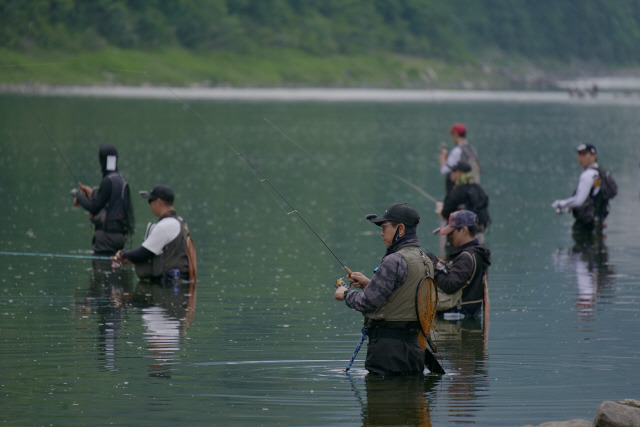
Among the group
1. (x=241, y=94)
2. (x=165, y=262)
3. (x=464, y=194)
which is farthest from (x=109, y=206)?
(x=241, y=94)

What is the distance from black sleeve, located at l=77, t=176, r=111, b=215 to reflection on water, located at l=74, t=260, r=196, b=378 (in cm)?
86

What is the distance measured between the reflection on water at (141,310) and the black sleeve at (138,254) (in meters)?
0.39

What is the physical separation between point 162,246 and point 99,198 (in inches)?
61.3

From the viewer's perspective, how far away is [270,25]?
461 ft

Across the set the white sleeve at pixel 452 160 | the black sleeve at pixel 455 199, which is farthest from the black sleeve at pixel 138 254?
the white sleeve at pixel 452 160

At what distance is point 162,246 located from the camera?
44.7ft

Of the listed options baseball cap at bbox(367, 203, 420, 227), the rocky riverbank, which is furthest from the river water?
baseball cap at bbox(367, 203, 420, 227)

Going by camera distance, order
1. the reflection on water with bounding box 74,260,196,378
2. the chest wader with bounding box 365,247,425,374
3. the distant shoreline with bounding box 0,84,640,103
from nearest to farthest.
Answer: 1. the chest wader with bounding box 365,247,425,374
2. the reflection on water with bounding box 74,260,196,378
3. the distant shoreline with bounding box 0,84,640,103

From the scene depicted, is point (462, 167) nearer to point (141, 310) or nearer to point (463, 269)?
point (463, 269)

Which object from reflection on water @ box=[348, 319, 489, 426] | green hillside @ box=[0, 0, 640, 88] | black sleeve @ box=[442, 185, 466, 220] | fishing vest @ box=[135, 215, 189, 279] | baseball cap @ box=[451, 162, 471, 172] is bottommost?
reflection on water @ box=[348, 319, 489, 426]

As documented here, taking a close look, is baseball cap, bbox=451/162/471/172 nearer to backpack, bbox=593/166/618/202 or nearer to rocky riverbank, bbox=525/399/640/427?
backpack, bbox=593/166/618/202

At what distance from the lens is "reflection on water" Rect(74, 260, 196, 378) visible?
10.6 meters

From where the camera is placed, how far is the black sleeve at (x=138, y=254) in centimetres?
1355

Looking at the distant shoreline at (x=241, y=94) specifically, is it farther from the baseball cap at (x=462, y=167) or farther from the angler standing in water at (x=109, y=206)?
the angler standing in water at (x=109, y=206)
